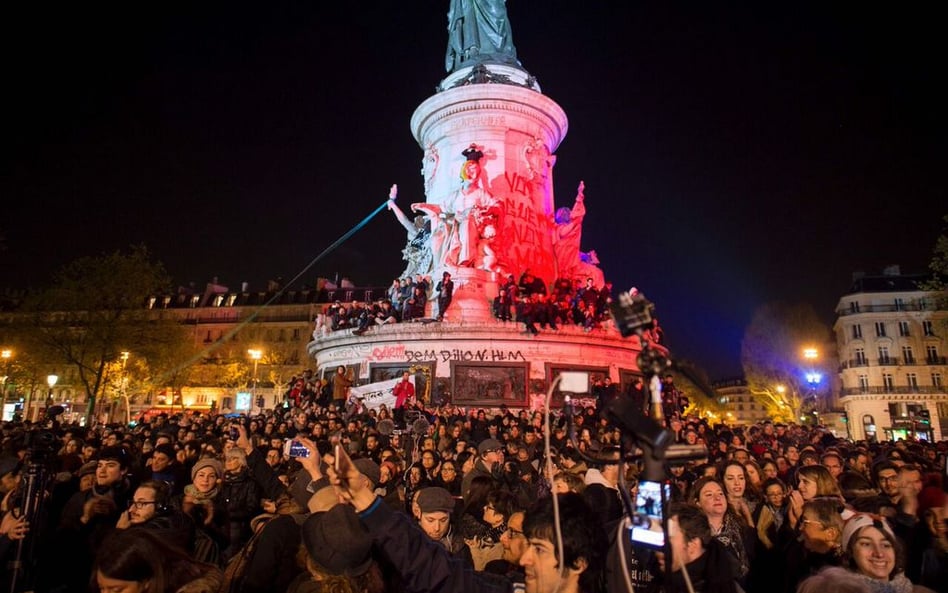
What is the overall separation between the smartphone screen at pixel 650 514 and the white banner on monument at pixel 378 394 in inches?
733

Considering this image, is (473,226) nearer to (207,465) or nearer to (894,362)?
(207,465)

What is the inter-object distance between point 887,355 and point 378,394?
183ft

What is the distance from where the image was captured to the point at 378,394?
71.2ft

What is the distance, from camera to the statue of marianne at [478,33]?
32.3 meters

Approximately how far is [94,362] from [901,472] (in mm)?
39609

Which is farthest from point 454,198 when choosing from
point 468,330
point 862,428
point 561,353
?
point 862,428

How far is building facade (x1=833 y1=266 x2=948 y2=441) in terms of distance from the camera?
5428cm

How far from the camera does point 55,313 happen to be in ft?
115

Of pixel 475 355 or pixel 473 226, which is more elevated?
pixel 473 226

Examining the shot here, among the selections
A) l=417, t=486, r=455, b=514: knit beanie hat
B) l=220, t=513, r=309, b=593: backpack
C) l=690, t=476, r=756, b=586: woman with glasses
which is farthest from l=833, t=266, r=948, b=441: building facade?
l=220, t=513, r=309, b=593: backpack

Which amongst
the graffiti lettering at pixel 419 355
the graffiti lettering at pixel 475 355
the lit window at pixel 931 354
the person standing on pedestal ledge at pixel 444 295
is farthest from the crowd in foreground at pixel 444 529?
the lit window at pixel 931 354

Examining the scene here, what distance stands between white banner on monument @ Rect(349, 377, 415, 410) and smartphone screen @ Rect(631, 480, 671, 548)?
61.1 feet

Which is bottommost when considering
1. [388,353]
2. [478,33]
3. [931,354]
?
[388,353]

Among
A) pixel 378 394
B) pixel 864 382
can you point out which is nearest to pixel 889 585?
pixel 378 394
